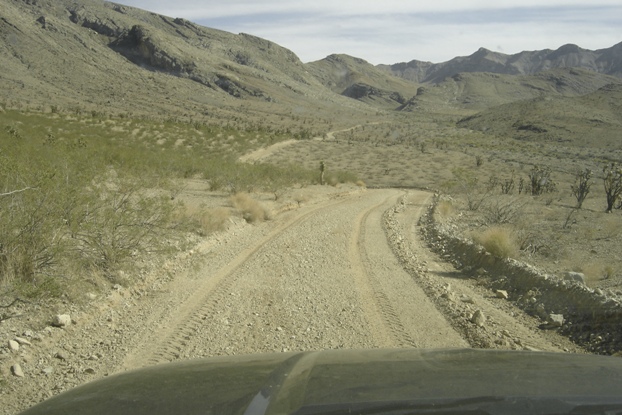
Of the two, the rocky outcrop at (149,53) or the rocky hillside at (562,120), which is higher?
the rocky outcrop at (149,53)

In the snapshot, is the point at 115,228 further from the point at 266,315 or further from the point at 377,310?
the point at 377,310

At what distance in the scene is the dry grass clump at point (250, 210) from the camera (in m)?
16.8

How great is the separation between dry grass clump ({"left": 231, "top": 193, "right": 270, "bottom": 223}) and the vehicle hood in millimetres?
12943

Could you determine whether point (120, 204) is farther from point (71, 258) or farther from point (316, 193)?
point (316, 193)

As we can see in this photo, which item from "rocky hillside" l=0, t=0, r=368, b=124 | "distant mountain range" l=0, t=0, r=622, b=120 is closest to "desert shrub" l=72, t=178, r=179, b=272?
"distant mountain range" l=0, t=0, r=622, b=120

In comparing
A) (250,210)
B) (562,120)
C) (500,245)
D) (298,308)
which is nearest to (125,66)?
(562,120)

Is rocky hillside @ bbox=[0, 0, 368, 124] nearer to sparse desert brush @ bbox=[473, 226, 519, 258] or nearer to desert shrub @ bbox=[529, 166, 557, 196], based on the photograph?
desert shrub @ bbox=[529, 166, 557, 196]

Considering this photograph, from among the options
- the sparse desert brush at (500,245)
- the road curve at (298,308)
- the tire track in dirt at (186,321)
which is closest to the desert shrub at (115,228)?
the road curve at (298,308)

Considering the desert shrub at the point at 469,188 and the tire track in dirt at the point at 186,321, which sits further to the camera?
the desert shrub at the point at 469,188

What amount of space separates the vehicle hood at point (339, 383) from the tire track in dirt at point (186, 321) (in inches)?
103

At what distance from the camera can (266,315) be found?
803cm

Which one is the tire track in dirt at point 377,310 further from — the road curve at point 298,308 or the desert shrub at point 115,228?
the desert shrub at point 115,228

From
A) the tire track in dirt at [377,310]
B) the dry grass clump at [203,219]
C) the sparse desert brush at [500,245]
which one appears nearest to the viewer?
the tire track in dirt at [377,310]

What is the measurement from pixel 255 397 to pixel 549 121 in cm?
9818
